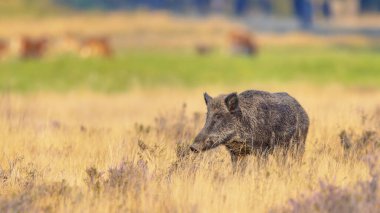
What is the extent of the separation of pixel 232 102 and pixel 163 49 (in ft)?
110

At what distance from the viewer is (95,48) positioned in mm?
36188

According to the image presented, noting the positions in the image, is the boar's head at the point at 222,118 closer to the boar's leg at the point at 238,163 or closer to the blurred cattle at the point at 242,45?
the boar's leg at the point at 238,163

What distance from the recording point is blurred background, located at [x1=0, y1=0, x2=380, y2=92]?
30.0 m

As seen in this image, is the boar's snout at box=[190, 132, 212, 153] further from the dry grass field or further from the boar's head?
the dry grass field

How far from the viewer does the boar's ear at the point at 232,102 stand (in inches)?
373

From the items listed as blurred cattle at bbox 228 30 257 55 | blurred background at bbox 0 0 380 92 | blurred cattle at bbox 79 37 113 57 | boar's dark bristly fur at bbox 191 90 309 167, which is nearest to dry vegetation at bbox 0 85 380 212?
boar's dark bristly fur at bbox 191 90 309 167

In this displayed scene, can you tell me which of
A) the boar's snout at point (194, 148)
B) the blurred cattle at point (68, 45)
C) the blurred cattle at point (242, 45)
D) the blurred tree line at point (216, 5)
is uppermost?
the blurred tree line at point (216, 5)

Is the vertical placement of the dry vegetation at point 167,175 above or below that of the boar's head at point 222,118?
below

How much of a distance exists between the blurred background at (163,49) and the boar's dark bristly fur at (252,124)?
15.2 m

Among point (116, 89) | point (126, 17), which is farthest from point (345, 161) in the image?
point (126, 17)

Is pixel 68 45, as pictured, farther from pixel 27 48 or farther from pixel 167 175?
pixel 167 175

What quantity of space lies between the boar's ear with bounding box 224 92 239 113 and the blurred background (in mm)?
15787

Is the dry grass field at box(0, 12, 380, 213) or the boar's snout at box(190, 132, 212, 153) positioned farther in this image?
the boar's snout at box(190, 132, 212, 153)

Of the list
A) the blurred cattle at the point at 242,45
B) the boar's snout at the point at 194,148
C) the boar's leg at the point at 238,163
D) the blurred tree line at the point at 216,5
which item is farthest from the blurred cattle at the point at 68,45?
the blurred tree line at the point at 216,5
